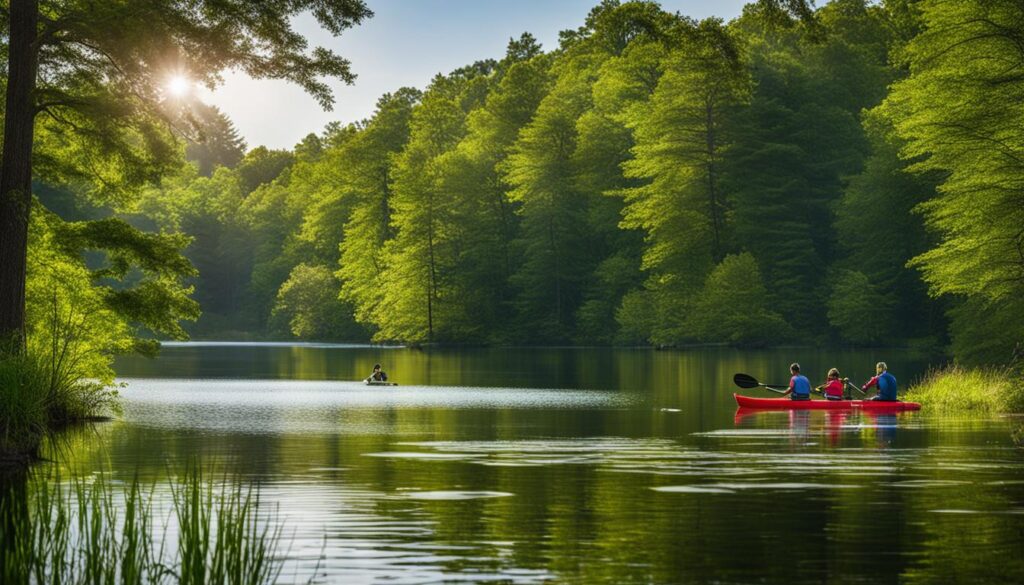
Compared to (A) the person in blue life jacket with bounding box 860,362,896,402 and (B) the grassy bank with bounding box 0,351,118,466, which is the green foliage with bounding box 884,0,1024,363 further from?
(B) the grassy bank with bounding box 0,351,118,466

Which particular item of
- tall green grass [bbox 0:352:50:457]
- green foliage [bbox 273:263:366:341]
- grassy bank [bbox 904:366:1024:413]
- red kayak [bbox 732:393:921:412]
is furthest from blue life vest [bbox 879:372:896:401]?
green foliage [bbox 273:263:366:341]

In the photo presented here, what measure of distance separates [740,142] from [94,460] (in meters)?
65.1

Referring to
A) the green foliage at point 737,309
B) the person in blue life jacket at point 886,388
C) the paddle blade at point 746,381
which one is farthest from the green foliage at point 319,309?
the person in blue life jacket at point 886,388

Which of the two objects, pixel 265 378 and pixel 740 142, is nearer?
pixel 265 378

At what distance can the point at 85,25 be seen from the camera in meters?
24.4

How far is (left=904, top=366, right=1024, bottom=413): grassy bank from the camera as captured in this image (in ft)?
106

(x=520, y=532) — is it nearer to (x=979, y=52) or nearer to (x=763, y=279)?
(x=979, y=52)

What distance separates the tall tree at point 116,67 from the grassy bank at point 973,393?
635 inches

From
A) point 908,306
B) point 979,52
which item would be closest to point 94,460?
point 979,52

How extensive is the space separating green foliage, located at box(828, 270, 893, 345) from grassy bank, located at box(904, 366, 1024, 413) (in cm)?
3577

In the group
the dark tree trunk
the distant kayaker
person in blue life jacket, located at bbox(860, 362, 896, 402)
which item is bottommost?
person in blue life jacket, located at bbox(860, 362, 896, 402)

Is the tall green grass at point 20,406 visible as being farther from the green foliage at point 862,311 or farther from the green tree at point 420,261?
the green tree at point 420,261

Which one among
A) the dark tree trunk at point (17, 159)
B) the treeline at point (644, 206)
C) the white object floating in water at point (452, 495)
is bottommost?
the white object floating in water at point (452, 495)

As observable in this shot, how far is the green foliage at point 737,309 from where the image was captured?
251 feet
